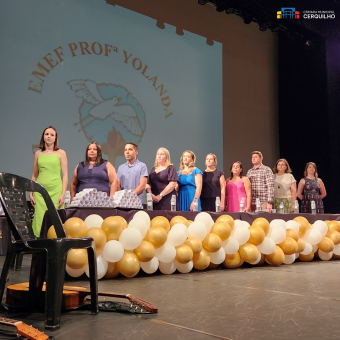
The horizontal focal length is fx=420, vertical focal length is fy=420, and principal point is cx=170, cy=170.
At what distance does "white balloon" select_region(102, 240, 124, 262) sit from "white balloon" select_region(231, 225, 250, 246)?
111cm

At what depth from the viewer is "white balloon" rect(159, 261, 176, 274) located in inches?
126

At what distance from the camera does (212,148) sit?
7.20m

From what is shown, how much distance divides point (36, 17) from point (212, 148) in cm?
348

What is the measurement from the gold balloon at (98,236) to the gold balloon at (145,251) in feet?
0.95

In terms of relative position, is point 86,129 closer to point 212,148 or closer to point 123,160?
point 123,160

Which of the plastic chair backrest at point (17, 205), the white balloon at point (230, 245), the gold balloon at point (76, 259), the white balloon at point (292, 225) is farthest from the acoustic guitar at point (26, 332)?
the white balloon at point (292, 225)

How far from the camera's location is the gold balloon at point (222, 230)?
338cm

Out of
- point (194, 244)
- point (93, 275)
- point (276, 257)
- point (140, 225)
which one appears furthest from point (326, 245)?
point (93, 275)

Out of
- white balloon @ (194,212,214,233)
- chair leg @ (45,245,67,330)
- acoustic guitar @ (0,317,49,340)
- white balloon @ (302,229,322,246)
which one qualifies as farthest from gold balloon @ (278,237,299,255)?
acoustic guitar @ (0,317,49,340)

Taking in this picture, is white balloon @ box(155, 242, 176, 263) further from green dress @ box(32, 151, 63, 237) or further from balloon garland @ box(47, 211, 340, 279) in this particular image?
green dress @ box(32, 151, 63, 237)

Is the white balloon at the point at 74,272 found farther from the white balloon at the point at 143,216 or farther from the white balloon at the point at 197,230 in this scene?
the white balloon at the point at 197,230

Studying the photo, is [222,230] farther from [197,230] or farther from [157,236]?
[157,236]

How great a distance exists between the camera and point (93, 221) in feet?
9.48

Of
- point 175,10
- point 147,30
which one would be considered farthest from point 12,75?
point 175,10
